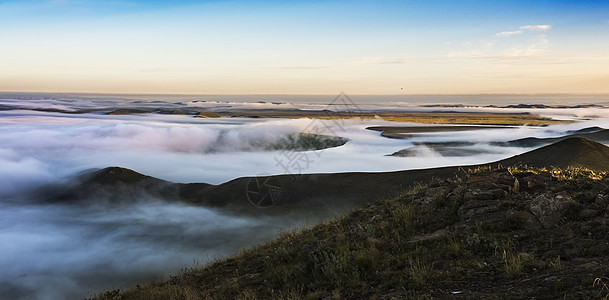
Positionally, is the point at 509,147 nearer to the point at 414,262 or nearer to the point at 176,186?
the point at 176,186

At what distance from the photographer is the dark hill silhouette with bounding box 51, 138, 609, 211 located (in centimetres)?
4472

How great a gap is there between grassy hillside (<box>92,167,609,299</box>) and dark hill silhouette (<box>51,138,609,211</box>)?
21.1 m

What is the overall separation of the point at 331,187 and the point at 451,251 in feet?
152

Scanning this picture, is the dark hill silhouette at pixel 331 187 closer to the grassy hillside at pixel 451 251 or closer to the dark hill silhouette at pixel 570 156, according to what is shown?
the dark hill silhouette at pixel 570 156

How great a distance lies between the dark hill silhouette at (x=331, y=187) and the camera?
44719 mm

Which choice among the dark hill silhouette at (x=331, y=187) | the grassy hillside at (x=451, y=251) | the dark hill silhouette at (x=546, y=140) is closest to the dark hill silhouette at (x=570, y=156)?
the dark hill silhouette at (x=331, y=187)

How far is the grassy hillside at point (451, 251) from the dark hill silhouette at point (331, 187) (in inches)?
829

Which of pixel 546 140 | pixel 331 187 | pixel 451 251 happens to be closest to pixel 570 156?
pixel 331 187

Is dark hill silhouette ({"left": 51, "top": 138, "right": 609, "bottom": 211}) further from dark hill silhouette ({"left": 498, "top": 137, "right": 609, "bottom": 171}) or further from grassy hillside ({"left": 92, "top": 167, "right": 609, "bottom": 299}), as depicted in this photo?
grassy hillside ({"left": 92, "top": 167, "right": 609, "bottom": 299})

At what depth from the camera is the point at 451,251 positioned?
324 inches

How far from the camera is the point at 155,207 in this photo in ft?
250

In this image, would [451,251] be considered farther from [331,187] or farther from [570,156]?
[331,187]

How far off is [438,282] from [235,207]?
5299 centimetres

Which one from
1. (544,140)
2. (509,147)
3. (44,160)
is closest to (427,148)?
(509,147)
